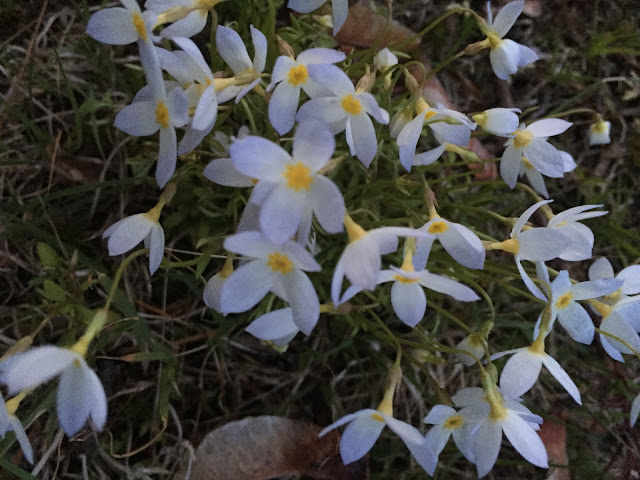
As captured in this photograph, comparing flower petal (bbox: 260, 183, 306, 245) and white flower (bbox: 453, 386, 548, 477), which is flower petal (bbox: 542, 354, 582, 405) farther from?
flower petal (bbox: 260, 183, 306, 245)

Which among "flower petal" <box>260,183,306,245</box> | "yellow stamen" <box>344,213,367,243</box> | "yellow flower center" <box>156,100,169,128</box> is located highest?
"yellow flower center" <box>156,100,169,128</box>

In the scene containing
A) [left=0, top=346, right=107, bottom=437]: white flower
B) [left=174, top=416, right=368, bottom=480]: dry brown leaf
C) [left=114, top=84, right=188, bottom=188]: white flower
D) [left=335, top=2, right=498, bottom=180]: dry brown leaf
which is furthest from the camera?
[left=335, top=2, right=498, bottom=180]: dry brown leaf

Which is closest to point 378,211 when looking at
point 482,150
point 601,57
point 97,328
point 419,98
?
point 419,98

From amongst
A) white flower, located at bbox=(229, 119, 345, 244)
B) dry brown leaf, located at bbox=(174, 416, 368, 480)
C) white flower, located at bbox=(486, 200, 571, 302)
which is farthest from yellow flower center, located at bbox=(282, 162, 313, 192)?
dry brown leaf, located at bbox=(174, 416, 368, 480)

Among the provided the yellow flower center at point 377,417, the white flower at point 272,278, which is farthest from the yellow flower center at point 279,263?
the yellow flower center at point 377,417

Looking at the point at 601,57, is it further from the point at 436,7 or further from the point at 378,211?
the point at 378,211

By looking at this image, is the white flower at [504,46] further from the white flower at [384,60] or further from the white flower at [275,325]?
the white flower at [275,325]

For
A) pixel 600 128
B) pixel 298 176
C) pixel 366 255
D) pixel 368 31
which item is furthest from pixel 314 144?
pixel 600 128
